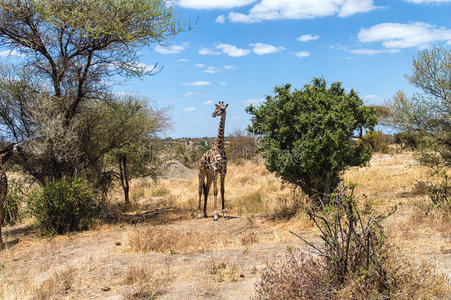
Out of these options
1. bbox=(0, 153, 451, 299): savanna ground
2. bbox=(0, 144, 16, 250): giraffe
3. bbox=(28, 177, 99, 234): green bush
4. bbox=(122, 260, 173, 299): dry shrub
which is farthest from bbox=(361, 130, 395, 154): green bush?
bbox=(122, 260, 173, 299): dry shrub

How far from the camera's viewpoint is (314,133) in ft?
33.5

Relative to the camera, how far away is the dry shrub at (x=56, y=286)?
5691 mm

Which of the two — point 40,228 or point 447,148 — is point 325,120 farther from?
point 40,228

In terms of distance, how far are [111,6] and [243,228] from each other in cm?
724

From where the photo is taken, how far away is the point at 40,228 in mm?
10797

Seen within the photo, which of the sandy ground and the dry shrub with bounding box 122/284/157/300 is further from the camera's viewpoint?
the sandy ground

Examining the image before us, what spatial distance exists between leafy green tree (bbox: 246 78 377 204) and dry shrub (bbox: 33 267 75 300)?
5743 millimetres

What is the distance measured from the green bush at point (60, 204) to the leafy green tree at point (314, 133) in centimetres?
529

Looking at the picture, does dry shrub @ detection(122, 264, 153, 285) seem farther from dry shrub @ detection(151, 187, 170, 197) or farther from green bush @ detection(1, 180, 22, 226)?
dry shrub @ detection(151, 187, 170, 197)

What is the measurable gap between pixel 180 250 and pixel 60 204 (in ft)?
14.6

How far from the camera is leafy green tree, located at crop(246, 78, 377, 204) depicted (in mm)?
9914

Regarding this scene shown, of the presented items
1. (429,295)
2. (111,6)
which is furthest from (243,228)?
(111,6)

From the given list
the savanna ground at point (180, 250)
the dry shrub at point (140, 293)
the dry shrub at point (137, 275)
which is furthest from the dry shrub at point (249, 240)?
the dry shrub at point (140, 293)

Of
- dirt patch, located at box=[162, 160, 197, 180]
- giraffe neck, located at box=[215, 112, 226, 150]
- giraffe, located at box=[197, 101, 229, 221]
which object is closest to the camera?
giraffe, located at box=[197, 101, 229, 221]
